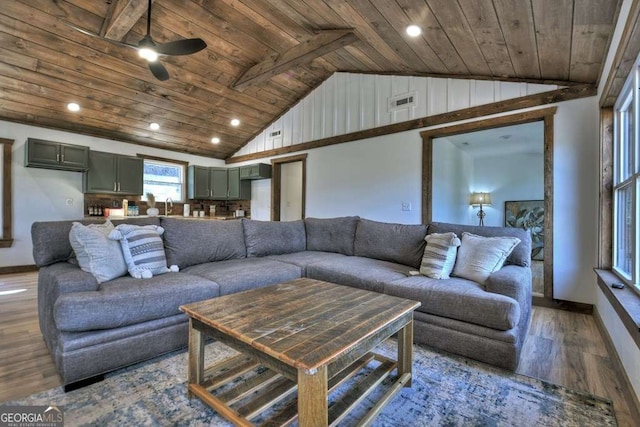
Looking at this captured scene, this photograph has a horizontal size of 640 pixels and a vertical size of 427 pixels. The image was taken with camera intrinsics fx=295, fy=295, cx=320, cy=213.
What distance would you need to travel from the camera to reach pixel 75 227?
2211 mm

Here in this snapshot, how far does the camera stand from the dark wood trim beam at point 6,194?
4695 millimetres

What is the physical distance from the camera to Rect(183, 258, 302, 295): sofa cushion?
2.48 m

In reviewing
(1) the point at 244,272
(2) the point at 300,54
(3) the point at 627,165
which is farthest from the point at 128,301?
(3) the point at 627,165

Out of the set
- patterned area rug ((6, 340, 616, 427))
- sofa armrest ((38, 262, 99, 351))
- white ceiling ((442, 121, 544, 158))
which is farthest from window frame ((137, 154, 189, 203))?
white ceiling ((442, 121, 544, 158))

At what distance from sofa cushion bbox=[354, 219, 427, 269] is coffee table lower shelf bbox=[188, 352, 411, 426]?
4.76 ft

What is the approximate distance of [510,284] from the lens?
210cm

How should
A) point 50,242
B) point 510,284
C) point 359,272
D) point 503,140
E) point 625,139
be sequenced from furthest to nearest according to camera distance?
1. point 503,140
2. point 359,272
3. point 625,139
4. point 50,242
5. point 510,284

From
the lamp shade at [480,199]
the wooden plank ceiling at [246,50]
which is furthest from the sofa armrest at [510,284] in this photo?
the lamp shade at [480,199]

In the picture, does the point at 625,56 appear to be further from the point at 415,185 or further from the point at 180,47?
the point at 180,47

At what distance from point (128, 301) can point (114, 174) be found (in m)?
4.68

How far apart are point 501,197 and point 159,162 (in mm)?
7894

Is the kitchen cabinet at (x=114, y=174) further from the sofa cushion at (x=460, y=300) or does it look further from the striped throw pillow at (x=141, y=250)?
the sofa cushion at (x=460, y=300)

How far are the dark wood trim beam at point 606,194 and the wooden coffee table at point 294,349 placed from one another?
245 centimetres

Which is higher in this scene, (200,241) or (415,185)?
(415,185)
